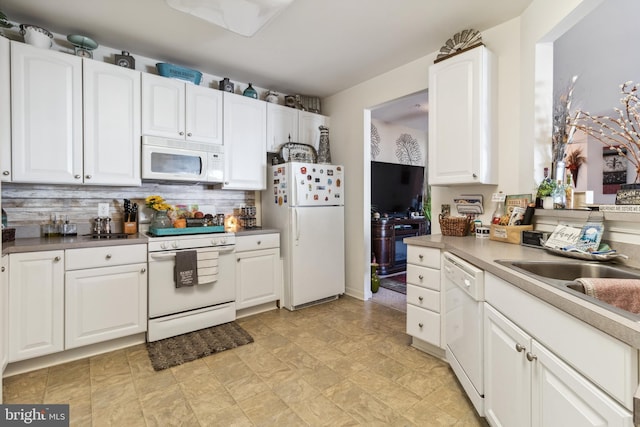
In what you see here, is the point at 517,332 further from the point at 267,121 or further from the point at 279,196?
the point at 267,121

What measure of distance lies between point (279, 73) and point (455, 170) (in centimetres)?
212

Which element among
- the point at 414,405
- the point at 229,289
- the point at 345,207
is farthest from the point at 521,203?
the point at 229,289

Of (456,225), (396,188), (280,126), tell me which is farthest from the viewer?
(396,188)

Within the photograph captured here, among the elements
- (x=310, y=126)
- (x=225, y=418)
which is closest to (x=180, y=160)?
(x=310, y=126)

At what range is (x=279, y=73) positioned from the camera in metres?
3.28

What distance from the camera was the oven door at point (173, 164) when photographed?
8.73 ft

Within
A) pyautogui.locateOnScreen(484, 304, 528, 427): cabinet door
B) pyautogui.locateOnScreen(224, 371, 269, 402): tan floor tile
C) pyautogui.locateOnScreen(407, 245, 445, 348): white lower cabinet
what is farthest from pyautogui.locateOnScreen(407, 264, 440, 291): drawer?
pyautogui.locateOnScreen(224, 371, 269, 402): tan floor tile

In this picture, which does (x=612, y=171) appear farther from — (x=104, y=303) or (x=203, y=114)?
(x=104, y=303)

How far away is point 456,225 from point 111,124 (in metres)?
2.97

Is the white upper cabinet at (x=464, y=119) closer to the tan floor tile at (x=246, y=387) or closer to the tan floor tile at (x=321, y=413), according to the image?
the tan floor tile at (x=321, y=413)

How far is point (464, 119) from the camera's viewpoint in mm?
2309

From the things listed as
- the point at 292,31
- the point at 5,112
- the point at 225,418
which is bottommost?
the point at 225,418

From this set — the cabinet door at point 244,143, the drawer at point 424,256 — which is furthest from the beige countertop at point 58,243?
the drawer at point 424,256

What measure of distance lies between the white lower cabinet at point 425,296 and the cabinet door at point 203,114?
2.19 meters
